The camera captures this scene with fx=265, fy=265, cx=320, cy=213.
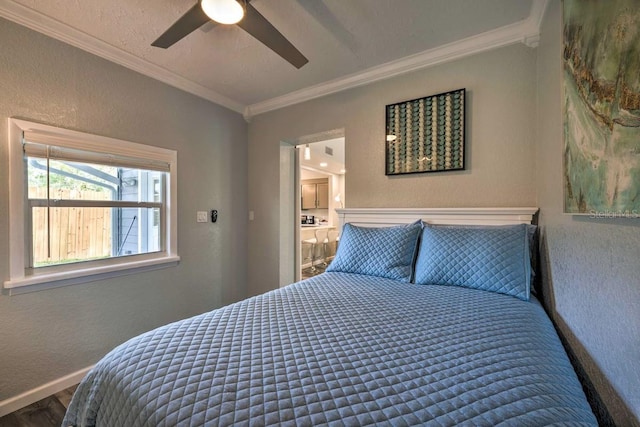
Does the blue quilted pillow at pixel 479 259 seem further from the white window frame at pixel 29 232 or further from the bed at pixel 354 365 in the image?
the white window frame at pixel 29 232

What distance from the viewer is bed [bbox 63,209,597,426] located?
0.60m

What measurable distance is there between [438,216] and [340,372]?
1.62m

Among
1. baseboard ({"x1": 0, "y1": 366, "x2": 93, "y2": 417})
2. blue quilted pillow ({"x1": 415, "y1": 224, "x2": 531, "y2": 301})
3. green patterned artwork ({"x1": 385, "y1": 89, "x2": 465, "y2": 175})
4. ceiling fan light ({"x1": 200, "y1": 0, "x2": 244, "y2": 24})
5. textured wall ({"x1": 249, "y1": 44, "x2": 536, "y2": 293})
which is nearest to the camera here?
ceiling fan light ({"x1": 200, "y1": 0, "x2": 244, "y2": 24})

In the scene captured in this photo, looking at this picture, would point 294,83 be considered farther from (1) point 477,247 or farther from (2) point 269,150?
(1) point 477,247

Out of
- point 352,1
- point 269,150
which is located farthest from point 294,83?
point 352,1

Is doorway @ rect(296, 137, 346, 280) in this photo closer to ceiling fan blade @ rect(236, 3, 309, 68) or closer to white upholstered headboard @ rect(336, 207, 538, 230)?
white upholstered headboard @ rect(336, 207, 538, 230)

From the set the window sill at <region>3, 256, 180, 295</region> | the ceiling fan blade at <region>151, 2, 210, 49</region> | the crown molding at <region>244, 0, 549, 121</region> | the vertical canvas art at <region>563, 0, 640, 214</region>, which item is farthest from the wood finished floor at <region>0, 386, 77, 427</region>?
the crown molding at <region>244, 0, 549, 121</region>

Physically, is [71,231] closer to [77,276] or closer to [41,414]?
[77,276]

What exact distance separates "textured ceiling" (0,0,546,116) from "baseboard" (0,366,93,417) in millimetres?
2297

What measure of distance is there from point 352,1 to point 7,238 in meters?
2.52

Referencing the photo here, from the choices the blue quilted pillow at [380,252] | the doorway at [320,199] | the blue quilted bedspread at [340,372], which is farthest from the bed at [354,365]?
the doorway at [320,199]

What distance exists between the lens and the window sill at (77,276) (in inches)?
64.7

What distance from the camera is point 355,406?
0.61 m

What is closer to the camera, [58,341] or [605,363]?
[605,363]
